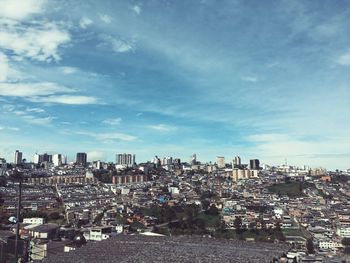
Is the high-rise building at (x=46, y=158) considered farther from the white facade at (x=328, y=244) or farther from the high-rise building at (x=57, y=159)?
A: the white facade at (x=328, y=244)

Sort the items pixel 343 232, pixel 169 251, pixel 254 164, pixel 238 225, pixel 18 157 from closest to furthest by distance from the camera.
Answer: pixel 169 251 → pixel 238 225 → pixel 343 232 → pixel 18 157 → pixel 254 164

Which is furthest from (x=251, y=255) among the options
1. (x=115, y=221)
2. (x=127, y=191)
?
(x=127, y=191)

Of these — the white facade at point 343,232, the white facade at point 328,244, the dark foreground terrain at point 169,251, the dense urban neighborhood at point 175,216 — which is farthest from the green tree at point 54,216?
the white facade at point 343,232

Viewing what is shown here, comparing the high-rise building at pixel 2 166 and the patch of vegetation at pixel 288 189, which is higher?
the high-rise building at pixel 2 166

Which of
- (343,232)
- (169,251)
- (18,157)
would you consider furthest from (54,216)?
(18,157)

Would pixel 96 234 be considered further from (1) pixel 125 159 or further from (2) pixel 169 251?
(1) pixel 125 159

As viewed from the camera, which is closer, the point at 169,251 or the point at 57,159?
the point at 169,251

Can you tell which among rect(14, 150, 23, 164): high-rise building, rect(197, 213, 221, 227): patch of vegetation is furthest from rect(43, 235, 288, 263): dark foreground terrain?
rect(14, 150, 23, 164): high-rise building

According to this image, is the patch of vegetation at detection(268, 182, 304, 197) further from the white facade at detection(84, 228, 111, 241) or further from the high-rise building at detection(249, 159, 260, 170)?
the white facade at detection(84, 228, 111, 241)
